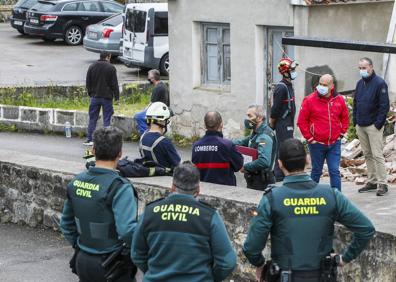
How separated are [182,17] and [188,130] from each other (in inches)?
83.2

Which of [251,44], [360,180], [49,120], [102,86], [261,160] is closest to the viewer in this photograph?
[261,160]

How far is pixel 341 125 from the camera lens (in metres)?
10.5

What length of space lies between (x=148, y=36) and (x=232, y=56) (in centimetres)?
738

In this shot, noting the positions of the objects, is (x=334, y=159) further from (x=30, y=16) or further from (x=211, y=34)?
(x=30, y=16)

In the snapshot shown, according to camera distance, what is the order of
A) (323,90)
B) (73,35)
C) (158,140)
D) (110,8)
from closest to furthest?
1. (158,140)
2. (323,90)
3. (73,35)
4. (110,8)

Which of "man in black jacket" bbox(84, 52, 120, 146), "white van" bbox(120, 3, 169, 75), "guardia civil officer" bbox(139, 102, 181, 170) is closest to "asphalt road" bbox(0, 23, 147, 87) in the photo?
"white van" bbox(120, 3, 169, 75)

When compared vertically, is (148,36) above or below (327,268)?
above

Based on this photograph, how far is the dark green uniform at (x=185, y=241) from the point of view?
5484mm

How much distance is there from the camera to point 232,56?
16234mm

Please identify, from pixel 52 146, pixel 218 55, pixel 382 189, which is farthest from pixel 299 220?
pixel 52 146

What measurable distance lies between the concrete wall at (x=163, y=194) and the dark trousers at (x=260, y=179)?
775mm

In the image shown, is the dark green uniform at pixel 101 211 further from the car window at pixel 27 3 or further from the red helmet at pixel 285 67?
the car window at pixel 27 3

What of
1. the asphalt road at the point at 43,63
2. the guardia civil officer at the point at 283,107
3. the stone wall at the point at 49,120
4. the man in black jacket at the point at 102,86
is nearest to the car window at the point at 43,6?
the asphalt road at the point at 43,63

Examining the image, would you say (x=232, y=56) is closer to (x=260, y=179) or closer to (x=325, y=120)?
(x=325, y=120)
